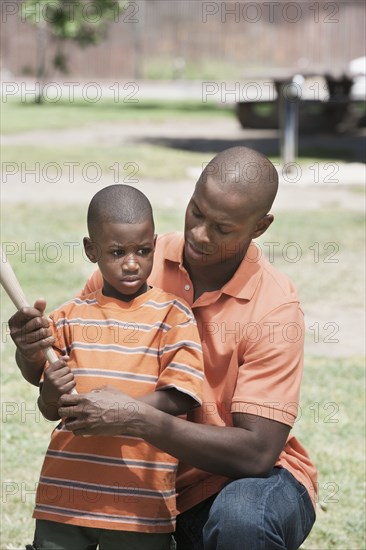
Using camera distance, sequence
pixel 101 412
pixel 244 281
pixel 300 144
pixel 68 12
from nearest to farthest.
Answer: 1. pixel 101 412
2. pixel 244 281
3. pixel 300 144
4. pixel 68 12

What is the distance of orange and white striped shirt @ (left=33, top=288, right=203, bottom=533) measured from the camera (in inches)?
106

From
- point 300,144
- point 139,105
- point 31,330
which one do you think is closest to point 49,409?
point 31,330

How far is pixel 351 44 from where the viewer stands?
797 inches

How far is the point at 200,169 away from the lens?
40.7ft

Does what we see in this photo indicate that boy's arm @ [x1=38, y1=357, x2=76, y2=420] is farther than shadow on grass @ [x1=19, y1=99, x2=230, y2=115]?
No

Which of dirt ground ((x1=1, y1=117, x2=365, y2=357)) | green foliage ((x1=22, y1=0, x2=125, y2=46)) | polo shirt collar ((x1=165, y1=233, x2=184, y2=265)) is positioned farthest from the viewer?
green foliage ((x1=22, y1=0, x2=125, y2=46))

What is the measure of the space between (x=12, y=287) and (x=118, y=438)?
492mm

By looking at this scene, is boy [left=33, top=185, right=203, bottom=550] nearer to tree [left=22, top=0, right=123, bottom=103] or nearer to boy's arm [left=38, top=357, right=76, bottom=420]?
boy's arm [left=38, top=357, right=76, bottom=420]

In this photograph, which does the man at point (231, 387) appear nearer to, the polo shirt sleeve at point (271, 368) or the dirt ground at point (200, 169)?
the polo shirt sleeve at point (271, 368)

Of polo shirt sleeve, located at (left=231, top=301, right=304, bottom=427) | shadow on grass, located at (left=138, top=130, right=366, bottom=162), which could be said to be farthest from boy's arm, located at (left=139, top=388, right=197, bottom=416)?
shadow on grass, located at (left=138, top=130, right=366, bottom=162)

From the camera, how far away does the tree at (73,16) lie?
23.9 m

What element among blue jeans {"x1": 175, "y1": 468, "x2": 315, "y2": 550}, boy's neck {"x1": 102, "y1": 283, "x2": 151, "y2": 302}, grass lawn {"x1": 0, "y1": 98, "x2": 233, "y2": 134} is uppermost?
grass lawn {"x1": 0, "y1": 98, "x2": 233, "y2": 134}

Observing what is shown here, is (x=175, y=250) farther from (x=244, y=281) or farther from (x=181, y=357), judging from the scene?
(x=181, y=357)

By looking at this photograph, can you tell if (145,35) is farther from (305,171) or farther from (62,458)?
(62,458)
